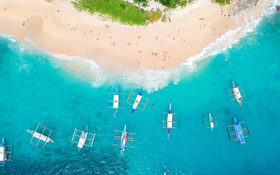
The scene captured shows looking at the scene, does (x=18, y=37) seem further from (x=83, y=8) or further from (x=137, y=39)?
(x=137, y=39)

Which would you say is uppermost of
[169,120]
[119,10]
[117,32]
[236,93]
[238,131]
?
[119,10]

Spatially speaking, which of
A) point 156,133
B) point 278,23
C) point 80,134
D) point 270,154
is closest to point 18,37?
point 80,134

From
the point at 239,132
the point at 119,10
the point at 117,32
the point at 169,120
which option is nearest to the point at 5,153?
the point at 117,32

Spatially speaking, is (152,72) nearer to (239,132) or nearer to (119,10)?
(119,10)

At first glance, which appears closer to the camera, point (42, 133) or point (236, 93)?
point (42, 133)

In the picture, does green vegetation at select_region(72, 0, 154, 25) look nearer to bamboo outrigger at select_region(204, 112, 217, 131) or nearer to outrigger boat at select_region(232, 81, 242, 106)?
outrigger boat at select_region(232, 81, 242, 106)

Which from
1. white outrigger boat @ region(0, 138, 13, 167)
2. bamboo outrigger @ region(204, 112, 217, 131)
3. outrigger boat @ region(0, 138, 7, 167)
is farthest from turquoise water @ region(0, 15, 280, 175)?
outrigger boat @ region(0, 138, 7, 167)

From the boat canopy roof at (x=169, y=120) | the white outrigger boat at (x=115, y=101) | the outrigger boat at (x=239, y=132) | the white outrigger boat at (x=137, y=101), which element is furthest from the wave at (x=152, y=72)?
the outrigger boat at (x=239, y=132)
